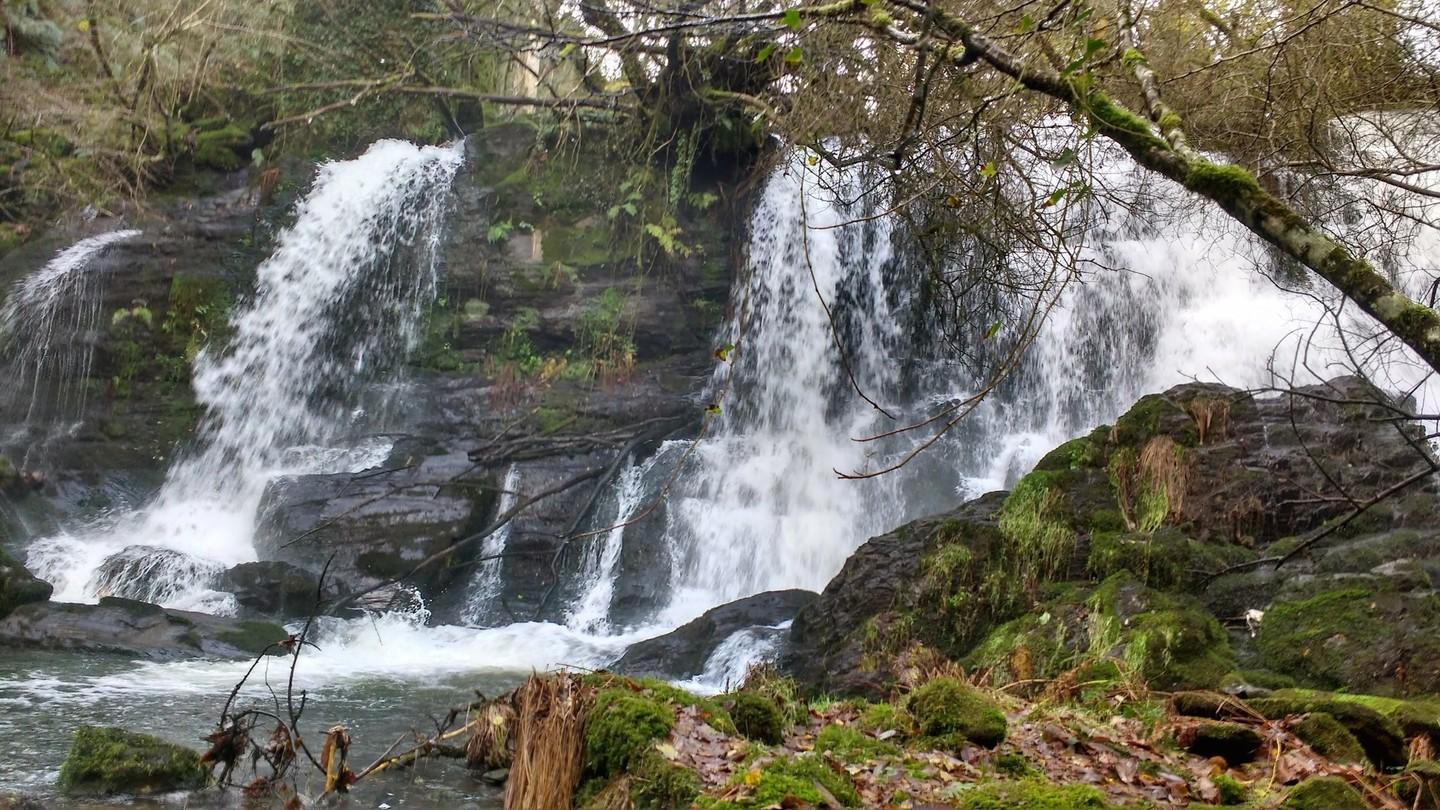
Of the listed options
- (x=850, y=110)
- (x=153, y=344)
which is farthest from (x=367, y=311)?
A: (x=850, y=110)

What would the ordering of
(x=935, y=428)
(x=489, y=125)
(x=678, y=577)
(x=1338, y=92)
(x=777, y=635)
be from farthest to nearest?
(x=489, y=125)
(x=935, y=428)
(x=678, y=577)
(x=777, y=635)
(x=1338, y=92)

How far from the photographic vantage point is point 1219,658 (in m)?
5.84

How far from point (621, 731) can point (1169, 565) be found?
464cm

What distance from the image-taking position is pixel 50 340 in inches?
595

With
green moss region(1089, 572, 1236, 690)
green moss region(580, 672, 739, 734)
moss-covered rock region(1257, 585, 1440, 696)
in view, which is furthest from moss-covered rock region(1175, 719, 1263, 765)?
green moss region(580, 672, 739, 734)

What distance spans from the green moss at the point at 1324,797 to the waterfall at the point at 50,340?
642 inches

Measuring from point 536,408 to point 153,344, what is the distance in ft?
20.3

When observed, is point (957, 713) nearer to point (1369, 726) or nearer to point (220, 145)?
point (1369, 726)

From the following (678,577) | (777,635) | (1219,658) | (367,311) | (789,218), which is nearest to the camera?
(1219,658)

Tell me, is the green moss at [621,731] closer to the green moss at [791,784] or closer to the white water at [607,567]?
the green moss at [791,784]

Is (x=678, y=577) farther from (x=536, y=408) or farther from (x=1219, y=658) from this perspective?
(x=1219, y=658)

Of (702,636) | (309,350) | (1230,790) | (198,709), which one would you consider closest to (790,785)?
(1230,790)

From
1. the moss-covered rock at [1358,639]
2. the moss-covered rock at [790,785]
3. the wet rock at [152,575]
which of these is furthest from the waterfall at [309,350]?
the moss-covered rock at [1358,639]

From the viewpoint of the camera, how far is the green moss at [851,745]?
402cm
